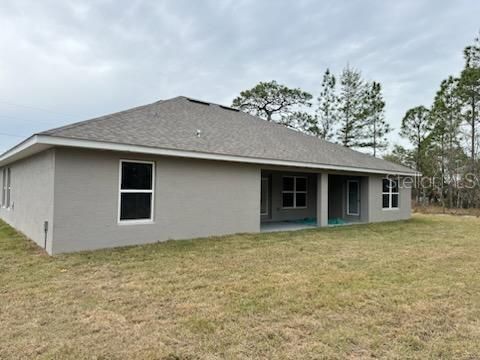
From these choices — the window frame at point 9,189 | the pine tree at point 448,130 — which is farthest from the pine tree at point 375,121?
the window frame at point 9,189

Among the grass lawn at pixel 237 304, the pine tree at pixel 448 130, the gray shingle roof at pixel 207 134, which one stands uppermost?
the pine tree at pixel 448 130

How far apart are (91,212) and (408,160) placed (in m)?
28.5

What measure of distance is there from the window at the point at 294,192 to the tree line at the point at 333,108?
14434mm

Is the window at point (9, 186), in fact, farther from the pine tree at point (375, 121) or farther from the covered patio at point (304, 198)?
the pine tree at point (375, 121)

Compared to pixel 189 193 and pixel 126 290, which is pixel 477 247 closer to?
pixel 189 193

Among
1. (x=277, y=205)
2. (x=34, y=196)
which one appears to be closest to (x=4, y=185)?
(x=34, y=196)

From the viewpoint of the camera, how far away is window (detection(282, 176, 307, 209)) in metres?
14.2

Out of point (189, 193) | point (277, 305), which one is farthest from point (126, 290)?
point (189, 193)

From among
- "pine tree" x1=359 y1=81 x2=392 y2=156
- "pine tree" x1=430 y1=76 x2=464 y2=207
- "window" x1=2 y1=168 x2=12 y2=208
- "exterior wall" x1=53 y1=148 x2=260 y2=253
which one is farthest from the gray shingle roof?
"pine tree" x1=359 y1=81 x2=392 y2=156

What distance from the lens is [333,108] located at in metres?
28.5

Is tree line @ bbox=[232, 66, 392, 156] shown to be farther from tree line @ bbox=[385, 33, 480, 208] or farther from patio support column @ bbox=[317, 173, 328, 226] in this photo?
patio support column @ bbox=[317, 173, 328, 226]

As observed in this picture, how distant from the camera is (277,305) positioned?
3.98 metres

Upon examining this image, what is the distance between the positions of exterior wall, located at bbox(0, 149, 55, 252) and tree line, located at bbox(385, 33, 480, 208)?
77.6 ft

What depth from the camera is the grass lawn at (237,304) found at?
2945 millimetres
